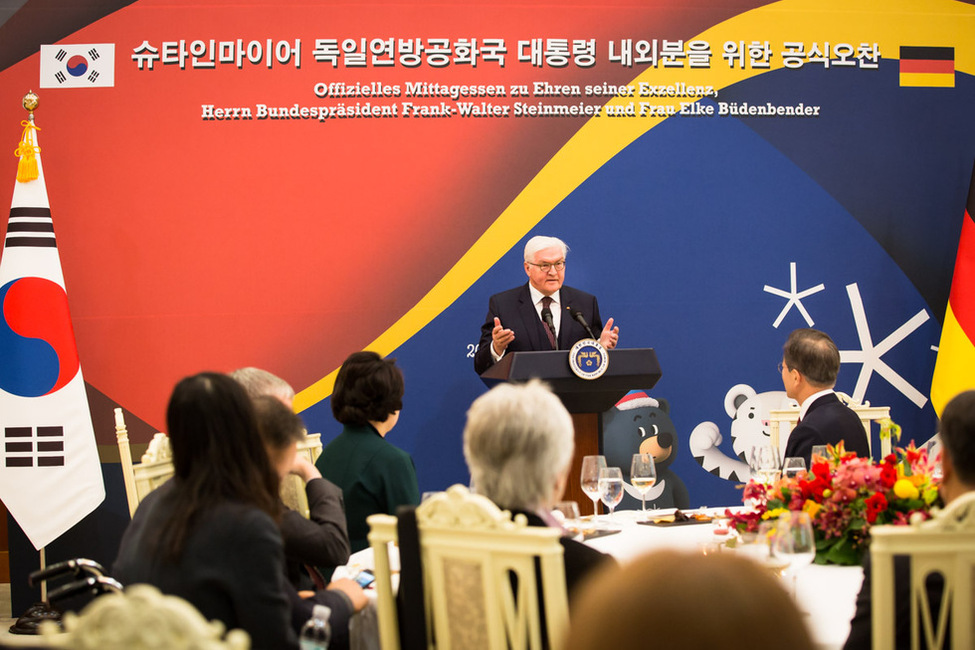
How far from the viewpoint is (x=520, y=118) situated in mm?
5633

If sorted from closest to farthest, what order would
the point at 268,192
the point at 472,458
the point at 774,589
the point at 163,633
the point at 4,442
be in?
the point at 774,589, the point at 163,633, the point at 472,458, the point at 4,442, the point at 268,192

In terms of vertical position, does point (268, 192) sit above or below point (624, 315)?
above

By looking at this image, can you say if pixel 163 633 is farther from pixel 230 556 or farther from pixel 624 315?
pixel 624 315

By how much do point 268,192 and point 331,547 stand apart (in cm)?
349

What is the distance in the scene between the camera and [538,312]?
5.18 metres

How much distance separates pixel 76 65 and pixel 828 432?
4.69 m

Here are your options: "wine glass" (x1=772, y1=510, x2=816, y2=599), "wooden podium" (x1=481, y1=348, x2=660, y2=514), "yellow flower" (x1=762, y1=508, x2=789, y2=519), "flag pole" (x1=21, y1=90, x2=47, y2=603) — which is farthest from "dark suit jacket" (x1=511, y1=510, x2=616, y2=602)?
"flag pole" (x1=21, y1=90, x2=47, y2=603)

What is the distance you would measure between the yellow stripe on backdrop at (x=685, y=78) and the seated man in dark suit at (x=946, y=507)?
12.3ft

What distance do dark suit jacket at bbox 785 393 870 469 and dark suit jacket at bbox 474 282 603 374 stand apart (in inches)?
68.5

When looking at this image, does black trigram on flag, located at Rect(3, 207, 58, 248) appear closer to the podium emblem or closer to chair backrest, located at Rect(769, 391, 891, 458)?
the podium emblem

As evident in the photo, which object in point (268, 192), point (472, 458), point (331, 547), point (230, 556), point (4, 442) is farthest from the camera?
point (268, 192)

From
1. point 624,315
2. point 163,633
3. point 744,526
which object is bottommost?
point 744,526

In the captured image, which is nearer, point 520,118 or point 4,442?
point 4,442

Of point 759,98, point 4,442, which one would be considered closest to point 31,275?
point 4,442
